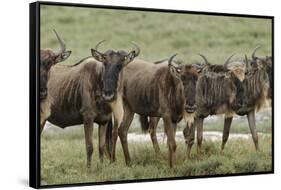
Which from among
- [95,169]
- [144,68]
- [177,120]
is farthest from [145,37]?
[95,169]

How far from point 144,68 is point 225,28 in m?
0.92

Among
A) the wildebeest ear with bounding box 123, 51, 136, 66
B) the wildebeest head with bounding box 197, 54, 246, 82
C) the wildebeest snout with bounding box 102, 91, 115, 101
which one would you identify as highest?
the wildebeest ear with bounding box 123, 51, 136, 66

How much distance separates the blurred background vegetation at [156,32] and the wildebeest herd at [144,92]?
0.21ft

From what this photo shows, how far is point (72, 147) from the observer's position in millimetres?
6320

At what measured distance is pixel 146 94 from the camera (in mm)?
6602

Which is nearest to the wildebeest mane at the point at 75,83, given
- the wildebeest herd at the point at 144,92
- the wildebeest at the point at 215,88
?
the wildebeest herd at the point at 144,92

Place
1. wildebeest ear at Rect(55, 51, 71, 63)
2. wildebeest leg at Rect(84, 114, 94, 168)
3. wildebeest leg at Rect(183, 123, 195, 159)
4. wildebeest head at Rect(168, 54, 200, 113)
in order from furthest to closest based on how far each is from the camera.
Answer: wildebeest leg at Rect(183, 123, 195, 159) → wildebeest head at Rect(168, 54, 200, 113) → wildebeest leg at Rect(84, 114, 94, 168) → wildebeest ear at Rect(55, 51, 71, 63)

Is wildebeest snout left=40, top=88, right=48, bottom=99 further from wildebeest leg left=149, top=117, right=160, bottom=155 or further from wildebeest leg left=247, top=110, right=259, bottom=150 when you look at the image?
wildebeest leg left=247, top=110, right=259, bottom=150

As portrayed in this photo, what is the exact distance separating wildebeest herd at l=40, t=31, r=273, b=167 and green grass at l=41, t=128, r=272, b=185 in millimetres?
58

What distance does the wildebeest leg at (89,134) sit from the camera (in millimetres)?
6348

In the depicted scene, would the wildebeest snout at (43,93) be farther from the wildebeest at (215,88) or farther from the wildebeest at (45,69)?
the wildebeest at (215,88)

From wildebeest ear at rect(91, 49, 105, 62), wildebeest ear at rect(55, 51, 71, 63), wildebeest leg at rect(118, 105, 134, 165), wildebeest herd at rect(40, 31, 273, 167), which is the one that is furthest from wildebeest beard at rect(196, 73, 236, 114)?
wildebeest ear at rect(55, 51, 71, 63)

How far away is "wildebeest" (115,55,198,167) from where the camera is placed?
6527 mm

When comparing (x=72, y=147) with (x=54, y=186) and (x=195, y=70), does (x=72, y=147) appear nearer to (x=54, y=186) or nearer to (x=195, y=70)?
(x=54, y=186)
